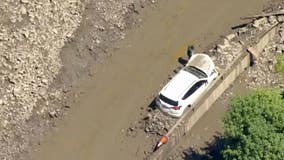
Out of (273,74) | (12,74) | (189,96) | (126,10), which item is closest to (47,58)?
(12,74)

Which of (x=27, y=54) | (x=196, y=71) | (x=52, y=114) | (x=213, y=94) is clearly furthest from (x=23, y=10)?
(x=213, y=94)

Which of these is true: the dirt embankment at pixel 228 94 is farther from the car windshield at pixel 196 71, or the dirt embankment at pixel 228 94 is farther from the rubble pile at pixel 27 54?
the rubble pile at pixel 27 54

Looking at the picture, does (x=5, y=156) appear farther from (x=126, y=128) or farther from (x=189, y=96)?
(x=189, y=96)

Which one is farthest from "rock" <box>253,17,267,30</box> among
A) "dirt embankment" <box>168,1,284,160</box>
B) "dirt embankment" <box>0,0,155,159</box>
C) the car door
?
"dirt embankment" <box>0,0,155,159</box>

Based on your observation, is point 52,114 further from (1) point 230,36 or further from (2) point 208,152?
(1) point 230,36

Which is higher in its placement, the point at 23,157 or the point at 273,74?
the point at 273,74

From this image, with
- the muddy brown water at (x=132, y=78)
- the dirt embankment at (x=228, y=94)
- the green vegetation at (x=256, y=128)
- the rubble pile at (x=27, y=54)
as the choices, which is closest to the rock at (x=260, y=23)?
the dirt embankment at (x=228, y=94)

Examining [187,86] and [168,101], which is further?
[187,86]

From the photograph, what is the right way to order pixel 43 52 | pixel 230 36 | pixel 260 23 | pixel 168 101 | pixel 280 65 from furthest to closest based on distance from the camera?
pixel 260 23, pixel 230 36, pixel 43 52, pixel 280 65, pixel 168 101

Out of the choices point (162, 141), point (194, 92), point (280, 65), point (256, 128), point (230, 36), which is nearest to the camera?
point (256, 128)
